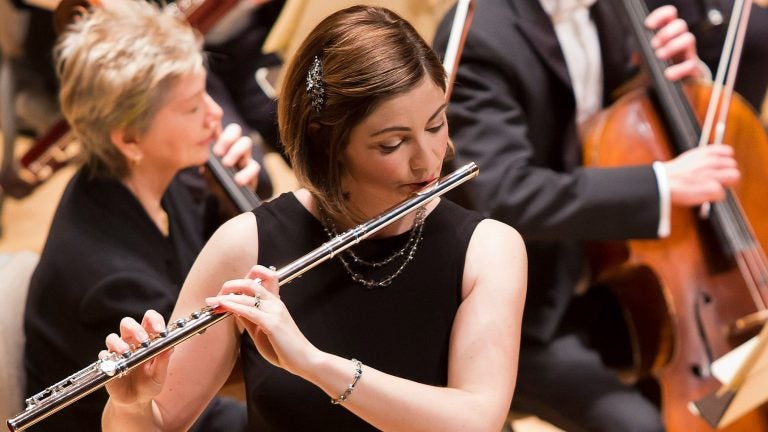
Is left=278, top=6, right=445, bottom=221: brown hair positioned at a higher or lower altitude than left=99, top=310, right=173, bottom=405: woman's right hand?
higher

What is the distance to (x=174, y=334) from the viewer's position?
113cm

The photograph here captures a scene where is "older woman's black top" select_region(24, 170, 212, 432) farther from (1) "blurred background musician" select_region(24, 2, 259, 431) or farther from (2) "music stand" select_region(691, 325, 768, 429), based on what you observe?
(2) "music stand" select_region(691, 325, 768, 429)

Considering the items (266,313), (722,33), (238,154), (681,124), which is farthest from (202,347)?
(722,33)

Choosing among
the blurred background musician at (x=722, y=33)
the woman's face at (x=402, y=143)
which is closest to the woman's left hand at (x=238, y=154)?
the woman's face at (x=402, y=143)

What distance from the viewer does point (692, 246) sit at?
6.48 feet

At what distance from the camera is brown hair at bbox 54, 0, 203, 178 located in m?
1.68

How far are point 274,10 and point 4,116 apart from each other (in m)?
0.84

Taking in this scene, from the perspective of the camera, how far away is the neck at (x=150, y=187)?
5.75 feet

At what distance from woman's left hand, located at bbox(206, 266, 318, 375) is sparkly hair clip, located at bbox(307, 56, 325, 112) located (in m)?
0.19

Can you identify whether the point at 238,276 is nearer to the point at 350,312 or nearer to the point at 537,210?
the point at 350,312

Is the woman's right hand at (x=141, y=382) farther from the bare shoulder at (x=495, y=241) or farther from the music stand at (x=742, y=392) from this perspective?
the music stand at (x=742, y=392)

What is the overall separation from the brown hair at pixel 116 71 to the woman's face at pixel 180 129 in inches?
0.5

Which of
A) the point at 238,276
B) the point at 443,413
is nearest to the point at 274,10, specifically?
the point at 238,276

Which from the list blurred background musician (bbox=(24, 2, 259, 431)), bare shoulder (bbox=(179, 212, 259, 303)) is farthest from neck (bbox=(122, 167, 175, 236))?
bare shoulder (bbox=(179, 212, 259, 303))
